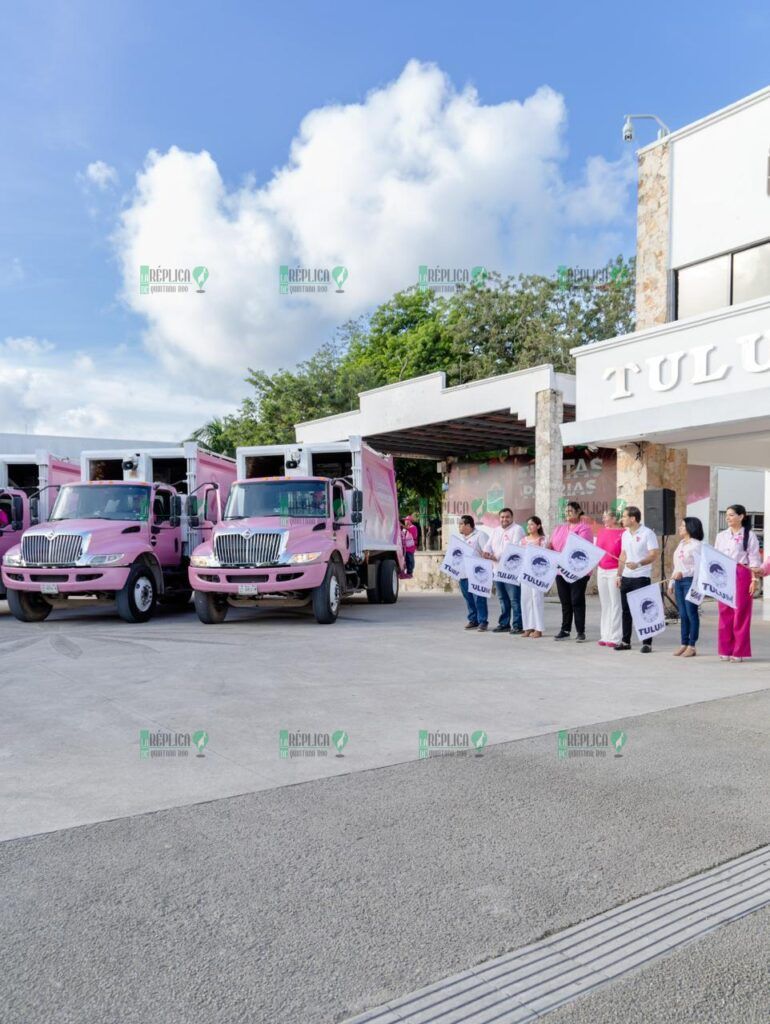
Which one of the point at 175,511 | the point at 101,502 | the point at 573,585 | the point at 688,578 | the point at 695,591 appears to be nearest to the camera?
the point at 695,591

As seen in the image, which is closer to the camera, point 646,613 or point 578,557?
point 646,613

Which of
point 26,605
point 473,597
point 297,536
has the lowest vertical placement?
point 26,605

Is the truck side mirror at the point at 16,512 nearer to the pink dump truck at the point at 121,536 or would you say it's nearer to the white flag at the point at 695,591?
the pink dump truck at the point at 121,536

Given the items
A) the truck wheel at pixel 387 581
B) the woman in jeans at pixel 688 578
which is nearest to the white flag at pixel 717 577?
the woman in jeans at pixel 688 578

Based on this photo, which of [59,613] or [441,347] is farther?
[441,347]

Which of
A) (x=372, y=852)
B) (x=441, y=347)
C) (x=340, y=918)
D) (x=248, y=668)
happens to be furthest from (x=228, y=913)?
(x=441, y=347)

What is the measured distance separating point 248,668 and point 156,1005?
655 centimetres

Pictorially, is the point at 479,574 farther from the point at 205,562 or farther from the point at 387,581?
the point at 387,581

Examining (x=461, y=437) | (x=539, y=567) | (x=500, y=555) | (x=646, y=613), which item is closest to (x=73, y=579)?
(x=500, y=555)

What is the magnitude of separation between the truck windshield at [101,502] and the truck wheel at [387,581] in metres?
5.25

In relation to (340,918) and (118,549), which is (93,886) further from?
(118,549)

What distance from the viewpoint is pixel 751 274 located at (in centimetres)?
1438

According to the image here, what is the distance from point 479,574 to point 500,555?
65 centimetres

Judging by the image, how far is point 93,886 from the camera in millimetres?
3635
